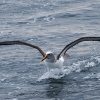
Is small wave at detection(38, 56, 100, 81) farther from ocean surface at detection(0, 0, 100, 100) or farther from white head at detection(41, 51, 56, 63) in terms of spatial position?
white head at detection(41, 51, 56, 63)

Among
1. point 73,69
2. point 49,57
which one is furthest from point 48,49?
point 49,57

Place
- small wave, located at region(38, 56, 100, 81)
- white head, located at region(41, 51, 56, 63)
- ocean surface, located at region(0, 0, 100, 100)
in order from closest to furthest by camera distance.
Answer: ocean surface, located at region(0, 0, 100, 100)
white head, located at region(41, 51, 56, 63)
small wave, located at region(38, 56, 100, 81)

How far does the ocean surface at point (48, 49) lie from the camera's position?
78.6 ft

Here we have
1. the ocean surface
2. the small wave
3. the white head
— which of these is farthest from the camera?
the small wave

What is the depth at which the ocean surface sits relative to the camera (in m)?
24.0

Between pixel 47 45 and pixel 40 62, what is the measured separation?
2546mm

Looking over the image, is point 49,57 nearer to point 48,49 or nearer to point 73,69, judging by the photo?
point 73,69

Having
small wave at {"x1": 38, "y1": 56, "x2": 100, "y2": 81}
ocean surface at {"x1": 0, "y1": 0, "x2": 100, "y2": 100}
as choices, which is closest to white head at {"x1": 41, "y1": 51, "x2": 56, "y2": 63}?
small wave at {"x1": 38, "y1": 56, "x2": 100, "y2": 81}

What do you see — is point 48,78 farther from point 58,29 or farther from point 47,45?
point 58,29

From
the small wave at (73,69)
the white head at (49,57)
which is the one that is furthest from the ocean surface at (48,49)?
the white head at (49,57)

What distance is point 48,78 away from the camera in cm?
2566

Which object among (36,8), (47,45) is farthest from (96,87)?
(36,8)

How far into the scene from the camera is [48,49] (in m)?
29.0

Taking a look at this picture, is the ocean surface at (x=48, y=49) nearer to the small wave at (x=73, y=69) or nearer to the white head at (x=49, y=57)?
the small wave at (x=73, y=69)
